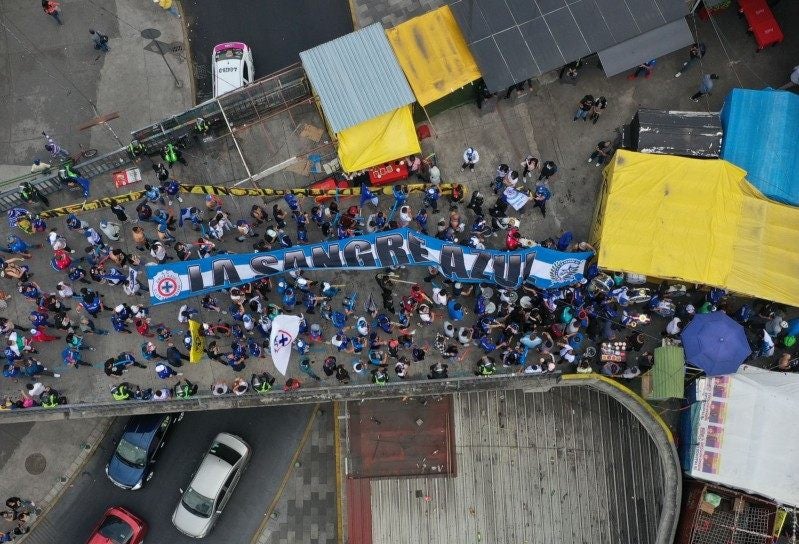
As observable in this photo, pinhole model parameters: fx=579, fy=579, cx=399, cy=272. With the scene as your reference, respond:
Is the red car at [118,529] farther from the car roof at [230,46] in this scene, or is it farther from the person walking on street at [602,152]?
the person walking on street at [602,152]

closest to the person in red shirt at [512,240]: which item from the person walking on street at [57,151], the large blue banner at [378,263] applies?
the large blue banner at [378,263]

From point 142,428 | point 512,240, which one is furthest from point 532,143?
point 142,428

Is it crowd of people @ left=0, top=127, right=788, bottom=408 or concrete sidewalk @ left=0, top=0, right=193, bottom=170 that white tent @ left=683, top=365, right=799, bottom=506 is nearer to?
crowd of people @ left=0, top=127, right=788, bottom=408

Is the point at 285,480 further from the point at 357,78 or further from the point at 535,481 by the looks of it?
the point at 357,78

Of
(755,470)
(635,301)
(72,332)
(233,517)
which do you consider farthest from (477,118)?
(233,517)

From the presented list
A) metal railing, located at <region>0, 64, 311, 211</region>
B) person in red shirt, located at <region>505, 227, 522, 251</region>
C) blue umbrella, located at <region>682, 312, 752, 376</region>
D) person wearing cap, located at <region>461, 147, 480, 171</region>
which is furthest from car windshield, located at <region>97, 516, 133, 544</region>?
blue umbrella, located at <region>682, 312, 752, 376</region>
